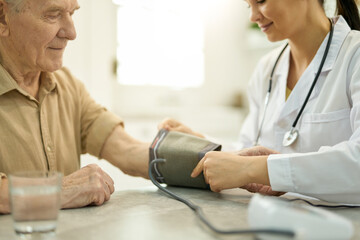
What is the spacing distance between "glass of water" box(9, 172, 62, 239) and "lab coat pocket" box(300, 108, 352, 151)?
90 cm

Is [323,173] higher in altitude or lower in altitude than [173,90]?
higher

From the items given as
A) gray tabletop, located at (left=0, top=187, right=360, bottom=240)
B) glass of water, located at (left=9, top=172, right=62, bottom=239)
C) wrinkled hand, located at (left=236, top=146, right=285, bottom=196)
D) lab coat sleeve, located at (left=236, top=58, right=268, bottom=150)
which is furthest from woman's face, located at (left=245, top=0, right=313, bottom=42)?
glass of water, located at (left=9, top=172, right=62, bottom=239)

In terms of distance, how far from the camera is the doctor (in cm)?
108

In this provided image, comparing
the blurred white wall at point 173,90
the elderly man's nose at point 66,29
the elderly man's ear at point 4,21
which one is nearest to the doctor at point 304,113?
the elderly man's nose at point 66,29

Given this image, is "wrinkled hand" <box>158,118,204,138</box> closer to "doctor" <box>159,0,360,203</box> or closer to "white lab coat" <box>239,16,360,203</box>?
"doctor" <box>159,0,360,203</box>

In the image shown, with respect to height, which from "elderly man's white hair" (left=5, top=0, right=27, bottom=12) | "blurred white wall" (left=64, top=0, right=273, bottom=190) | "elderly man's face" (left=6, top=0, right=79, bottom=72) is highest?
"elderly man's white hair" (left=5, top=0, right=27, bottom=12)

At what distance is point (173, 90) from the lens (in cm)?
397

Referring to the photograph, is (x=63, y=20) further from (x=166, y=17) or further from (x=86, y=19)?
(x=166, y=17)

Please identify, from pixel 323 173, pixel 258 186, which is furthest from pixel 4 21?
pixel 323 173

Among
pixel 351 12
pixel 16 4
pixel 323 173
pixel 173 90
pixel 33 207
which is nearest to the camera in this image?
pixel 33 207

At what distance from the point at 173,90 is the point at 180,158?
2.71 meters

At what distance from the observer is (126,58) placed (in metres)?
3.63

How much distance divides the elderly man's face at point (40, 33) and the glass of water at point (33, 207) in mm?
586

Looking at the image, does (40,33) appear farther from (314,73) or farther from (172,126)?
(314,73)
